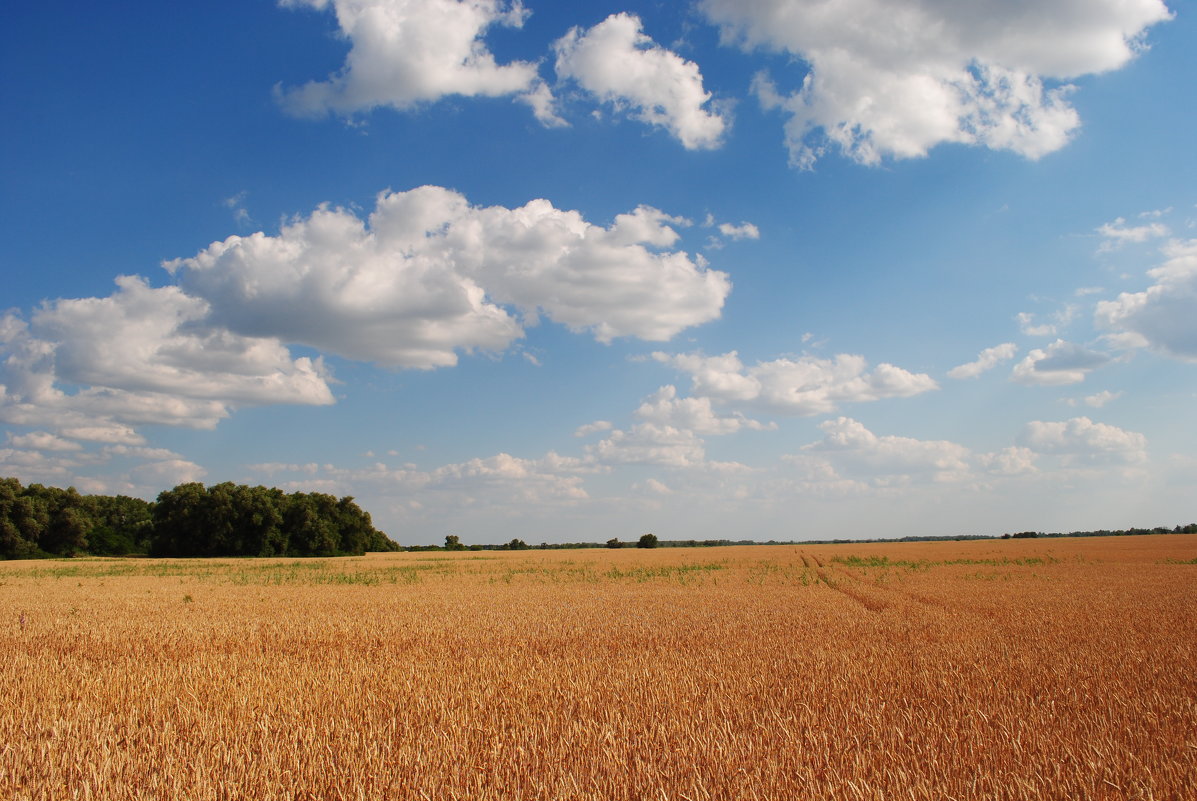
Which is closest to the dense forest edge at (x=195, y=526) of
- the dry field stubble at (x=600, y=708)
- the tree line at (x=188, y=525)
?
the tree line at (x=188, y=525)

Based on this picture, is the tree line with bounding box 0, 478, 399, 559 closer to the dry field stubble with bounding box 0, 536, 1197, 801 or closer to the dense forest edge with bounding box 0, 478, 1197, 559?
the dense forest edge with bounding box 0, 478, 1197, 559

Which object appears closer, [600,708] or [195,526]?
[600,708]

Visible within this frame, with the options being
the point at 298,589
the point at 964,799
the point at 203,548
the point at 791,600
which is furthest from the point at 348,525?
the point at 964,799

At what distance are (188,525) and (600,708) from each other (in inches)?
3325

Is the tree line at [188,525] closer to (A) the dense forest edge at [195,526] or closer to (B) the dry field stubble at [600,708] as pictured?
(A) the dense forest edge at [195,526]

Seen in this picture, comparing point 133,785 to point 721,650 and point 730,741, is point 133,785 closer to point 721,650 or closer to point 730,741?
point 730,741

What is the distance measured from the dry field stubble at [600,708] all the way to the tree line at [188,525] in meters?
71.0

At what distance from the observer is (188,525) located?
7719 cm

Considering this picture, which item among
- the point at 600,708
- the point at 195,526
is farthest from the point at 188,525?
the point at 600,708

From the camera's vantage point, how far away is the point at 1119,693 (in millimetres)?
7340

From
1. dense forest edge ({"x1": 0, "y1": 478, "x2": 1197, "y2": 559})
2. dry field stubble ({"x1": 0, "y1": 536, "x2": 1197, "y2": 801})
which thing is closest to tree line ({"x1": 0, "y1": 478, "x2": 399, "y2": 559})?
dense forest edge ({"x1": 0, "y1": 478, "x2": 1197, "y2": 559})

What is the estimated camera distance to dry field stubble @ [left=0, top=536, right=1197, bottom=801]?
471 cm

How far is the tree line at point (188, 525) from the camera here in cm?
7156

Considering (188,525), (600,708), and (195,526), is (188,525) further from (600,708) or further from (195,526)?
(600,708)
